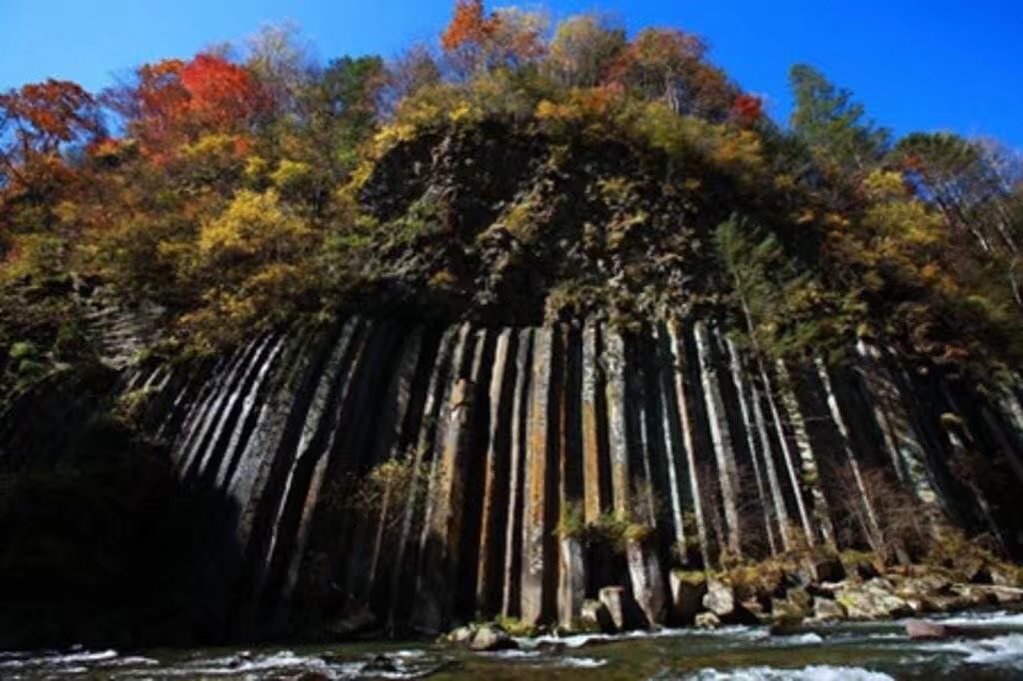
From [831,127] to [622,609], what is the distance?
3365 centimetres

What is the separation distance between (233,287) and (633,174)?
12708mm

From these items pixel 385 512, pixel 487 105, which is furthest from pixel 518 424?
pixel 487 105

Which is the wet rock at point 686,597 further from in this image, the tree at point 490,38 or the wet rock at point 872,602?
the tree at point 490,38

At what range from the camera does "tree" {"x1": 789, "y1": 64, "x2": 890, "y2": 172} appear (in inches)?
1500

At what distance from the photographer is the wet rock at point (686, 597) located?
13.6 metres

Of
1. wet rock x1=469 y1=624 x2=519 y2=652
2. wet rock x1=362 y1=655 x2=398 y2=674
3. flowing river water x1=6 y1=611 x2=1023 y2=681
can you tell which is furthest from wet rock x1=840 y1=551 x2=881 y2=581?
wet rock x1=362 y1=655 x2=398 y2=674

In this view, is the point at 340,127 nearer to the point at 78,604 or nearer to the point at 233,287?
the point at 233,287

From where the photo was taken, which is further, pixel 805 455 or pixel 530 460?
pixel 805 455

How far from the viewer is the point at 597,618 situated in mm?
13148

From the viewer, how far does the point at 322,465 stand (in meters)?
16.0

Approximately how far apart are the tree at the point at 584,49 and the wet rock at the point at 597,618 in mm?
28970

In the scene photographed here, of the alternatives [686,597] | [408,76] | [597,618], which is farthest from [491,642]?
[408,76]

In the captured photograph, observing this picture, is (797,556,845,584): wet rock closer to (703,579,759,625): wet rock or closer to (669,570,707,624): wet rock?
(703,579,759,625): wet rock

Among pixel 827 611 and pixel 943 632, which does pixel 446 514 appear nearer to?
pixel 827 611
